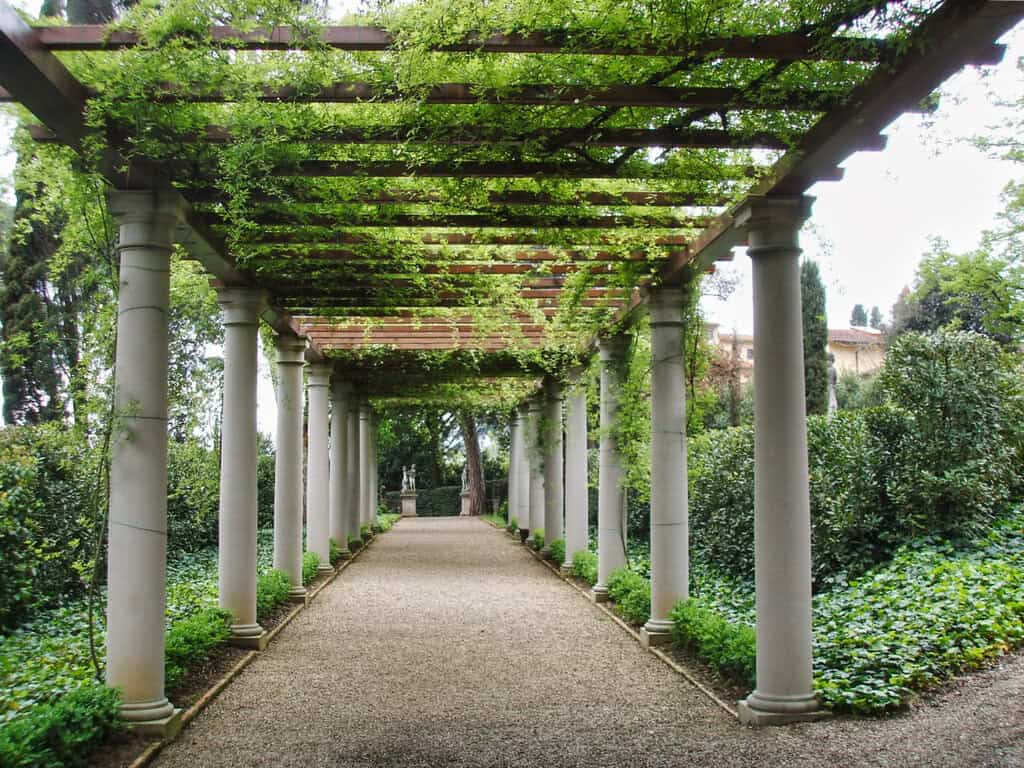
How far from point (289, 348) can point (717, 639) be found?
681 centimetres

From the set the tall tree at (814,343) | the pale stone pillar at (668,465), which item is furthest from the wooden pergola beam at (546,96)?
the tall tree at (814,343)

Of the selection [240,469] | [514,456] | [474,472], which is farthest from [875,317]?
[240,469]

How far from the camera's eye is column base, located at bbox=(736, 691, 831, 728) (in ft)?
20.1

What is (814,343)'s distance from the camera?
28000 mm

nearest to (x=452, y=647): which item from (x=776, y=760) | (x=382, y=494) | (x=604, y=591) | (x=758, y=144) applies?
(x=604, y=591)

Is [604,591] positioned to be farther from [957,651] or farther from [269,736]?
[269,736]

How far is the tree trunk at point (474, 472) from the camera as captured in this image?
3778 cm

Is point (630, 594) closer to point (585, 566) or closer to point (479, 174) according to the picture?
point (585, 566)

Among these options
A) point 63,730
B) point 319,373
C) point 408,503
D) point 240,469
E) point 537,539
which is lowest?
point 408,503

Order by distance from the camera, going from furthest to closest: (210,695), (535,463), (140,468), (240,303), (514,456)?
(514,456) → (535,463) → (240,303) → (210,695) → (140,468)

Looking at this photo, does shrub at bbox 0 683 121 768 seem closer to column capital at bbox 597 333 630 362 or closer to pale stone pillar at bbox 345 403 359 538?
column capital at bbox 597 333 630 362

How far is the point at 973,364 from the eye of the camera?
1141cm

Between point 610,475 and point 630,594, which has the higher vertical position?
point 610,475

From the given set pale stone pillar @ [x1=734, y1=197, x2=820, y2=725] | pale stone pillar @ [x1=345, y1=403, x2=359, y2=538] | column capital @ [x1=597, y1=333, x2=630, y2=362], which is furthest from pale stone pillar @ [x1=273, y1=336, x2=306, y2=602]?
pale stone pillar @ [x1=345, y1=403, x2=359, y2=538]
